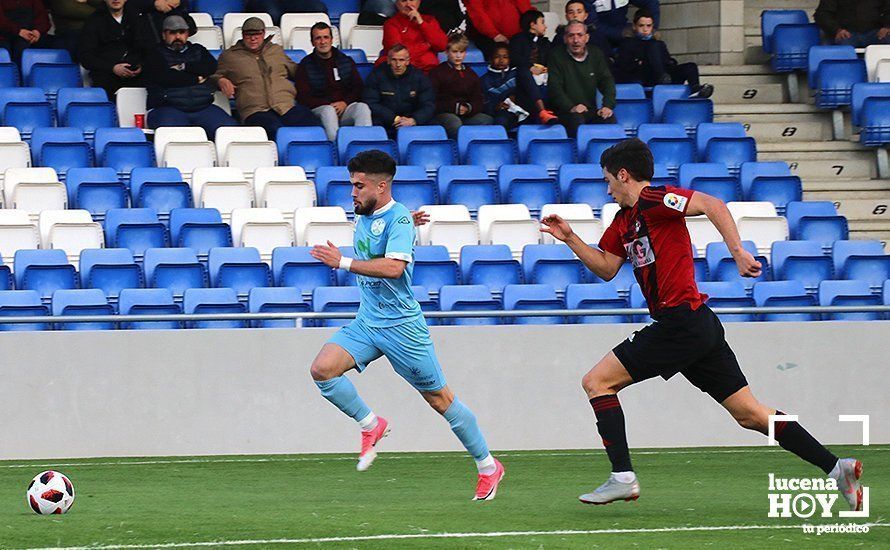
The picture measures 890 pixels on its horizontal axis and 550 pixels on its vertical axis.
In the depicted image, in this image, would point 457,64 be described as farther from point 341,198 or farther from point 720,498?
point 720,498

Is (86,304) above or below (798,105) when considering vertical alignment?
below

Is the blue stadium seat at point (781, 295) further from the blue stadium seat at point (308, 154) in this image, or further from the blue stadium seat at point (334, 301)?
the blue stadium seat at point (308, 154)

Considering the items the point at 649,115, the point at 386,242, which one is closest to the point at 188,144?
the point at 649,115

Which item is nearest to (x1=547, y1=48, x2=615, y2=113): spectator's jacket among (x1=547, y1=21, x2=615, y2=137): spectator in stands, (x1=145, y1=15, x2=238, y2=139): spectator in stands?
(x1=547, y1=21, x2=615, y2=137): spectator in stands

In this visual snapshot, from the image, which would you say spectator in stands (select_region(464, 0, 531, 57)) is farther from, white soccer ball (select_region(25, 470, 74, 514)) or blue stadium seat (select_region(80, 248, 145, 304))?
white soccer ball (select_region(25, 470, 74, 514))

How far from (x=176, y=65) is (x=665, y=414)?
19.8 ft

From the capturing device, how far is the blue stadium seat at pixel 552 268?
44.3 ft

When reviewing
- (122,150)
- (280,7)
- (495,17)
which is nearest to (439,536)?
(122,150)

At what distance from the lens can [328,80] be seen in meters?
15.6

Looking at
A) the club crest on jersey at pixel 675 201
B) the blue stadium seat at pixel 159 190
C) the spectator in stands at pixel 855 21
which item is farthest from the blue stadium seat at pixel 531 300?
the spectator in stands at pixel 855 21

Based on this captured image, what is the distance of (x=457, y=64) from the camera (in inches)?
624

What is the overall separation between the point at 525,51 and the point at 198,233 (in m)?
4.81

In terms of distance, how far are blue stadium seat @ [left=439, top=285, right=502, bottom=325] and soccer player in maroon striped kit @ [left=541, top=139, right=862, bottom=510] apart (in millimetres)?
5003

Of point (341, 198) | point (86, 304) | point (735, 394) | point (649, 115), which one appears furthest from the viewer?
point (649, 115)
